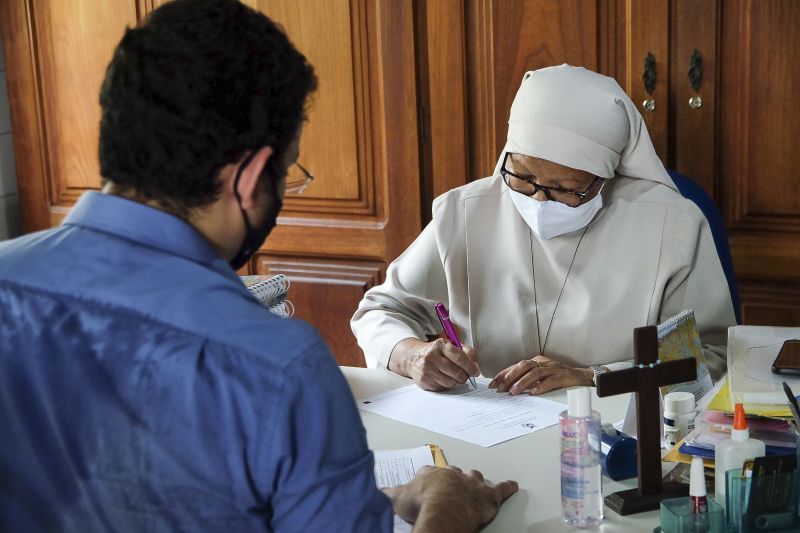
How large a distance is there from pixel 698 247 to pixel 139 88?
1419 mm

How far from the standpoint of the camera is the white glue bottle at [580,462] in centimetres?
129

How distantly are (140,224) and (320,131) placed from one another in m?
2.13

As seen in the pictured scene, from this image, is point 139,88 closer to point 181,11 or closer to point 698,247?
point 181,11

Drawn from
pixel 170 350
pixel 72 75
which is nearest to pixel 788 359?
pixel 170 350

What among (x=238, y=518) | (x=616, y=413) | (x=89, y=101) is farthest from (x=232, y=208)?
(x=89, y=101)

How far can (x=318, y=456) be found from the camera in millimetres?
943

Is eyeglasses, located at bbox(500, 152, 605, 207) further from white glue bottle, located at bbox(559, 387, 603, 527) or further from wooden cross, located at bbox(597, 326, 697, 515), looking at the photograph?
white glue bottle, located at bbox(559, 387, 603, 527)

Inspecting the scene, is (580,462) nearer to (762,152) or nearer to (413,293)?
(413,293)

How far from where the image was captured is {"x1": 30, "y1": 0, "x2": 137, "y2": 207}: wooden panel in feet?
10.9

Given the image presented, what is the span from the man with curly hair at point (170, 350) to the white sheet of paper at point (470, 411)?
655 millimetres

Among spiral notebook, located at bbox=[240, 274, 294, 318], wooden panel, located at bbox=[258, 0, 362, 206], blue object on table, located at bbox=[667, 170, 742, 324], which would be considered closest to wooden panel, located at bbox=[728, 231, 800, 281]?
blue object on table, located at bbox=[667, 170, 742, 324]

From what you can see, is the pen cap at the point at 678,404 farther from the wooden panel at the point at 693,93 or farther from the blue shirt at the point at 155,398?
the wooden panel at the point at 693,93

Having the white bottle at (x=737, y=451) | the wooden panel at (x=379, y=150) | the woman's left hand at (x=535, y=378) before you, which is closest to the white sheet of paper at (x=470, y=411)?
the woman's left hand at (x=535, y=378)

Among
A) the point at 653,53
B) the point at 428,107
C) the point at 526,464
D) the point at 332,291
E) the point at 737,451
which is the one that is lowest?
the point at 332,291
